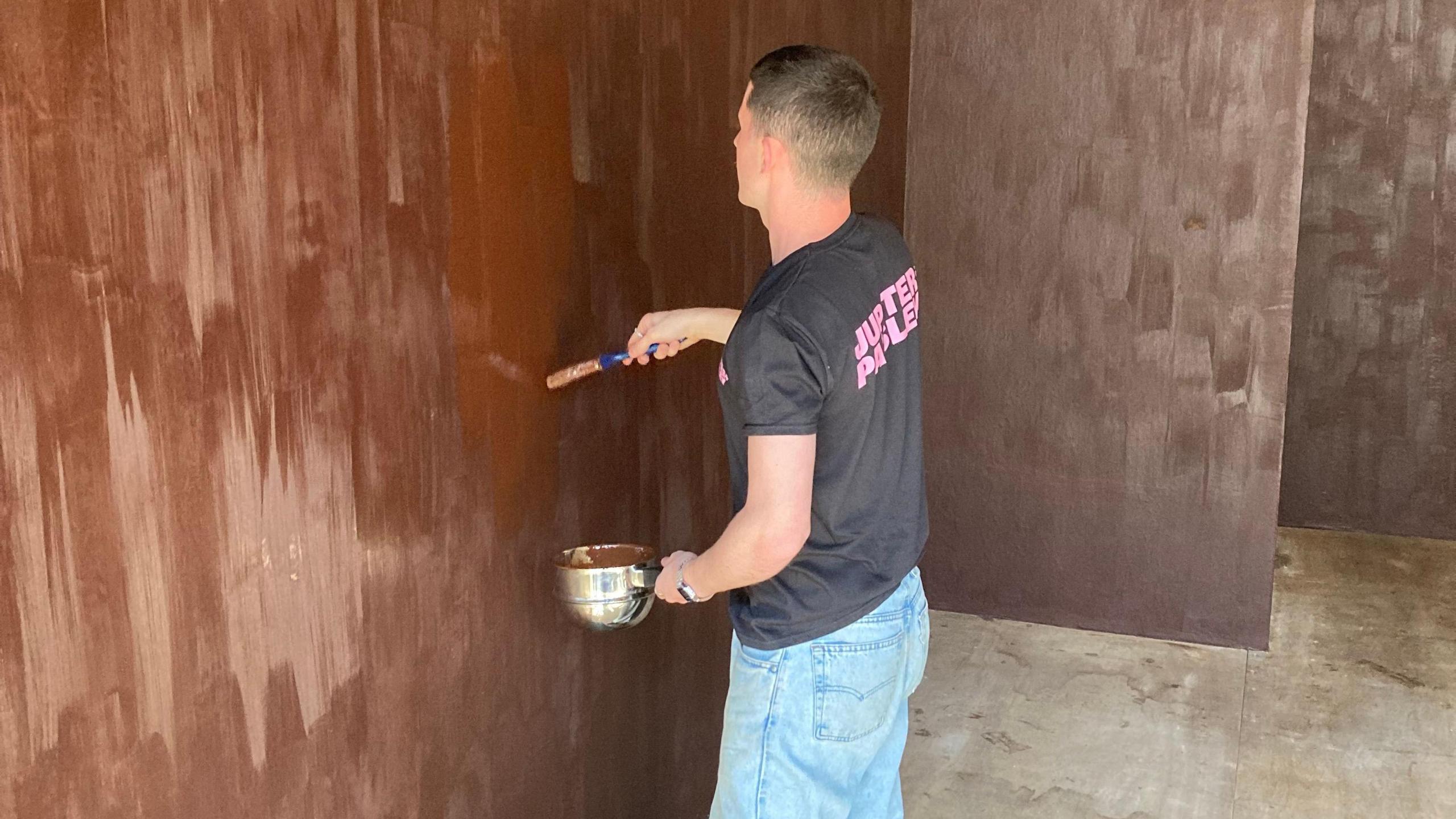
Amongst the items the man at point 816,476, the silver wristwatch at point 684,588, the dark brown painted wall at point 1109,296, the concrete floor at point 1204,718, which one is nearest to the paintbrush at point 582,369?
the man at point 816,476

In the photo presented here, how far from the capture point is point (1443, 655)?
3.70 meters

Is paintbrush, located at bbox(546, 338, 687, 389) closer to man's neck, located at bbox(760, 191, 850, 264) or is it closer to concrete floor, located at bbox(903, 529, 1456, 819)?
man's neck, located at bbox(760, 191, 850, 264)

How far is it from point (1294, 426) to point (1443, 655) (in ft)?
4.66

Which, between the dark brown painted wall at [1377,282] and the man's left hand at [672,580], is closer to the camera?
the man's left hand at [672,580]

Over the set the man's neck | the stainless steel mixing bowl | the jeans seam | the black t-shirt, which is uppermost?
the man's neck

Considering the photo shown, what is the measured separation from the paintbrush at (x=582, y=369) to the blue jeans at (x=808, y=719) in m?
0.44

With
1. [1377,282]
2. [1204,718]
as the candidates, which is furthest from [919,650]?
[1377,282]

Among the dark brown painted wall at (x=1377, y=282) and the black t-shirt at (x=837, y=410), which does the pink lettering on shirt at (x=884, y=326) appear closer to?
the black t-shirt at (x=837, y=410)

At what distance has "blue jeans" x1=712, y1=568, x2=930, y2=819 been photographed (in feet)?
5.37

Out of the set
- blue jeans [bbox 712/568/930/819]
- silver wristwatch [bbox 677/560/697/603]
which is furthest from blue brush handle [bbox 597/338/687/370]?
Answer: blue jeans [bbox 712/568/930/819]

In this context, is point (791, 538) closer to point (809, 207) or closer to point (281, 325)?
point (809, 207)

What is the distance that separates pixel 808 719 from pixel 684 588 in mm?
246

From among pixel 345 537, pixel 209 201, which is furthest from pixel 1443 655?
pixel 209 201

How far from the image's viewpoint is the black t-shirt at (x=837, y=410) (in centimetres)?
147
